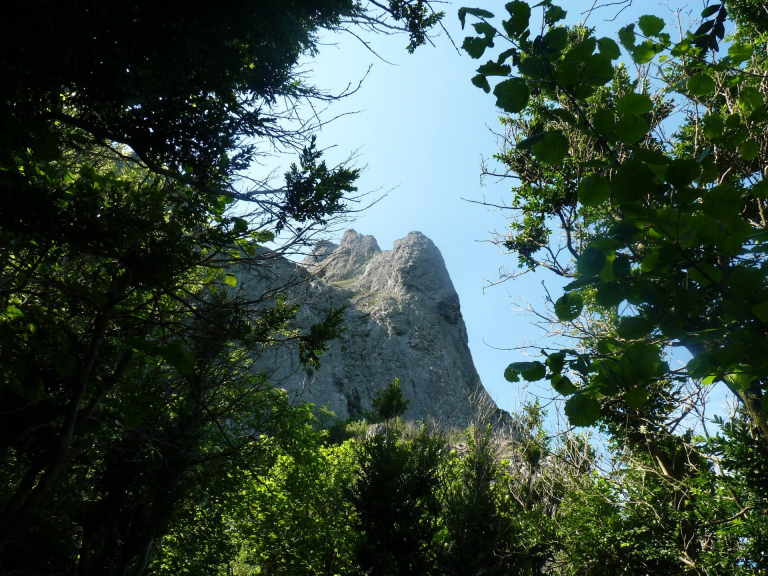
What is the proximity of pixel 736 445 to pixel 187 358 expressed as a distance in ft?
19.7

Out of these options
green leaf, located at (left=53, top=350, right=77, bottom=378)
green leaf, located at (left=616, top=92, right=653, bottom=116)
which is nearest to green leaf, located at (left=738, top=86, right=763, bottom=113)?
green leaf, located at (left=616, top=92, right=653, bottom=116)

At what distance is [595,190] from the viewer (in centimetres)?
147

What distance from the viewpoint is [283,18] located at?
11.7 feet

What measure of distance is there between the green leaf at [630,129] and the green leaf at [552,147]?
146mm

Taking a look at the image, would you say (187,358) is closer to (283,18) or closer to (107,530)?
(283,18)

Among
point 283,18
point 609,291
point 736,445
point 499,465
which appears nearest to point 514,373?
point 609,291

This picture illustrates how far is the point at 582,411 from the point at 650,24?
4.04ft

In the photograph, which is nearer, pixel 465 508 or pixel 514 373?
pixel 514 373

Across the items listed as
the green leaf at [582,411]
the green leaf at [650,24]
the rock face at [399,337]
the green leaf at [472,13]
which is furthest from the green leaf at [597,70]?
the rock face at [399,337]

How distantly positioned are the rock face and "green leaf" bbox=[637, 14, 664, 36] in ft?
123

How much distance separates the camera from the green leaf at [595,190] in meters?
1.46

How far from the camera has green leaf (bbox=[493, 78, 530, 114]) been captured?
4.22ft

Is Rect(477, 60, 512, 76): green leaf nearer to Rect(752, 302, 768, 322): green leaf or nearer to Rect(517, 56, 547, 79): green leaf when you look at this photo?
Rect(517, 56, 547, 79): green leaf

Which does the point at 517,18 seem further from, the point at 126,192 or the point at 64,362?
the point at 126,192
